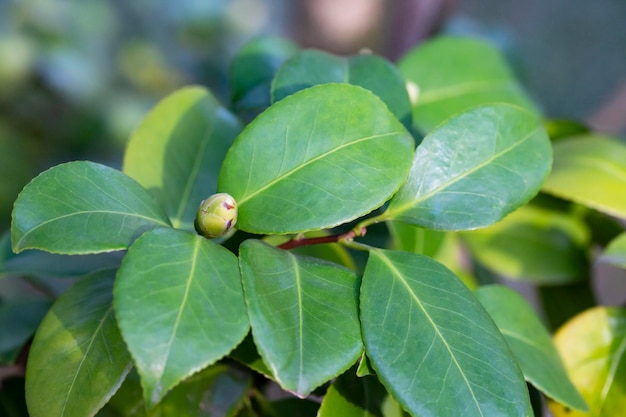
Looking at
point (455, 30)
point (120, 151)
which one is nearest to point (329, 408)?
point (455, 30)

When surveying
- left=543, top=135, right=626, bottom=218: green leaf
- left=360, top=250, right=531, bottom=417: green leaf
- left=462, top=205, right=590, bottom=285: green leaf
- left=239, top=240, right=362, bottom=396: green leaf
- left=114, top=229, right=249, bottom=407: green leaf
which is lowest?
left=462, top=205, right=590, bottom=285: green leaf

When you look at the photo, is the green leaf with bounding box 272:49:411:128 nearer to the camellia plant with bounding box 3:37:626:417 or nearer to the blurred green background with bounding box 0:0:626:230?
the camellia plant with bounding box 3:37:626:417

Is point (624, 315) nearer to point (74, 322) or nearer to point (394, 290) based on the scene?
point (394, 290)

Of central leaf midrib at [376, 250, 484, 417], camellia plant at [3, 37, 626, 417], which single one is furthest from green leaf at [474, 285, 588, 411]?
central leaf midrib at [376, 250, 484, 417]

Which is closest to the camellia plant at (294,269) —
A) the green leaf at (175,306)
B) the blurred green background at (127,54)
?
the green leaf at (175,306)

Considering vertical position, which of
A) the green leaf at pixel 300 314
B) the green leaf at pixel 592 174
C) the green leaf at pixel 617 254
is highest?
the green leaf at pixel 300 314

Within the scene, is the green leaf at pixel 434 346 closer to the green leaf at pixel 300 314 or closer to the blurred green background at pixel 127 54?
the green leaf at pixel 300 314

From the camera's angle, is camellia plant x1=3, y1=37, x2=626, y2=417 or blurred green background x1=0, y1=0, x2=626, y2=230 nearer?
camellia plant x1=3, y1=37, x2=626, y2=417
